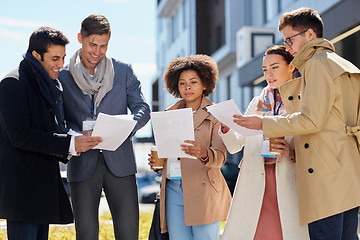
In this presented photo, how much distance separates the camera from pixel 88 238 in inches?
170

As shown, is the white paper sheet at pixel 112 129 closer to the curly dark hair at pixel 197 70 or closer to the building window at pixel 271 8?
the curly dark hair at pixel 197 70

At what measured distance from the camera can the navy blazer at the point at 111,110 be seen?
430 centimetres

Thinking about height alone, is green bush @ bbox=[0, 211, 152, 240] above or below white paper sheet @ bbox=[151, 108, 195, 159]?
below

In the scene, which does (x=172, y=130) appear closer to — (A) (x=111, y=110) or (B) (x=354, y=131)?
(A) (x=111, y=110)

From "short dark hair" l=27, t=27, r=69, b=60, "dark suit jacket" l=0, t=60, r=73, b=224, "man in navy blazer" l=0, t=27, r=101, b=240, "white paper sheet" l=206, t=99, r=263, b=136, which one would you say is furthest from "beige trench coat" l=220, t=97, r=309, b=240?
"short dark hair" l=27, t=27, r=69, b=60

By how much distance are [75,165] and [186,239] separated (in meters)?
1.10

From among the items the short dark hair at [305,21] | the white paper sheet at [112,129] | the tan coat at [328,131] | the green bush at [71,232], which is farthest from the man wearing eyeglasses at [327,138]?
the green bush at [71,232]

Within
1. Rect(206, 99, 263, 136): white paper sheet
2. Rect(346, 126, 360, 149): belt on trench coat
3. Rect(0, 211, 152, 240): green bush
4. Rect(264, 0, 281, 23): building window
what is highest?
Rect(264, 0, 281, 23): building window

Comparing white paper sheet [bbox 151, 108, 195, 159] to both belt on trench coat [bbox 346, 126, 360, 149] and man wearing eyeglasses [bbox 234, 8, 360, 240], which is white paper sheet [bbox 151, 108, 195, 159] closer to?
man wearing eyeglasses [bbox 234, 8, 360, 240]

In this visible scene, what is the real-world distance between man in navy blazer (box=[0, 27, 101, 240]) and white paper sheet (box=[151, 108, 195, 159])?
1.53ft

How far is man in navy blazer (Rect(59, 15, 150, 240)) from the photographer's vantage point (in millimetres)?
4297

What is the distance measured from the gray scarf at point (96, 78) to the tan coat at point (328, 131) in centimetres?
152

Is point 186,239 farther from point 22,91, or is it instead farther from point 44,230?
point 22,91

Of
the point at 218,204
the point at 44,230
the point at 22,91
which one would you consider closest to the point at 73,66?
the point at 22,91
